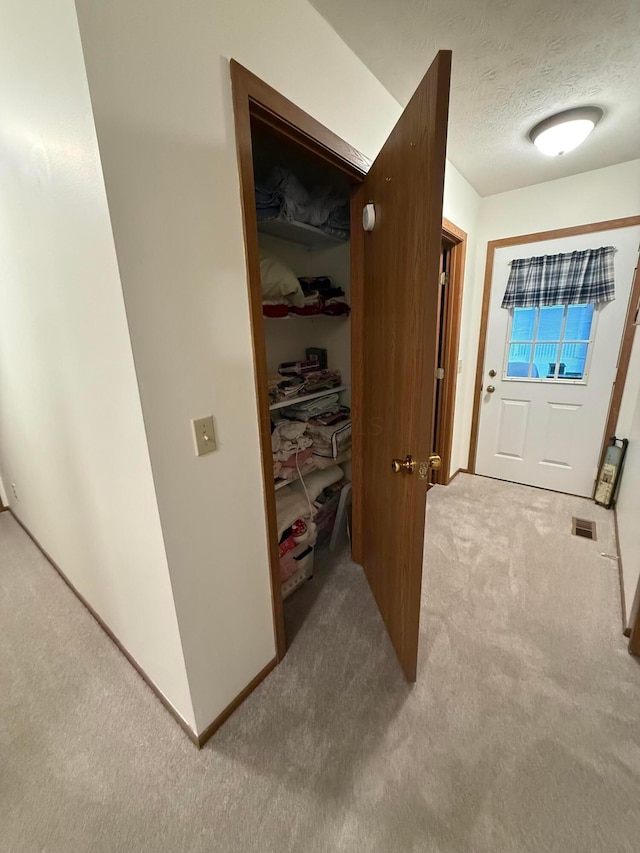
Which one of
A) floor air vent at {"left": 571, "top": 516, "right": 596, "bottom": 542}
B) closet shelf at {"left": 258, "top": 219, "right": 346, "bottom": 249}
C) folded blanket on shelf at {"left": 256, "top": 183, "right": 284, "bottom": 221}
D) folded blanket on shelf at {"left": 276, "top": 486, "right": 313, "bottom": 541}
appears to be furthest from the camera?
floor air vent at {"left": 571, "top": 516, "right": 596, "bottom": 542}

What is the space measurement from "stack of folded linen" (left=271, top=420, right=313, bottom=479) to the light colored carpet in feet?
2.25

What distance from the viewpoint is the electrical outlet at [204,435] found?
3.03 feet

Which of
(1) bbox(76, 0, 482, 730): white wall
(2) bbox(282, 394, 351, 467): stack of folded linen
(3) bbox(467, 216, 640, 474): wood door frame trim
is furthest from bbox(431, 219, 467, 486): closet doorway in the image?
(1) bbox(76, 0, 482, 730): white wall

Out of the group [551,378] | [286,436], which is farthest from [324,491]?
[551,378]

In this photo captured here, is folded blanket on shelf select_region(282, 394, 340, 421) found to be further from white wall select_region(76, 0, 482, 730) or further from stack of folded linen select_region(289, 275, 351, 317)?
white wall select_region(76, 0, 482, 730)

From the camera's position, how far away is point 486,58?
4.26 feet

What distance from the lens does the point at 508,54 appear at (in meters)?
1.28

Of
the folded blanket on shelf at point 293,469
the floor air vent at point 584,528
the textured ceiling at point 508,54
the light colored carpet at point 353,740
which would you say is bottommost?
the light colored carpet at point 353,740

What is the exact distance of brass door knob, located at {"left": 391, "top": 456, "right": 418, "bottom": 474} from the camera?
1097mm

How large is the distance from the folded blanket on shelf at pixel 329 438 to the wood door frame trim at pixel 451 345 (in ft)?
3.97

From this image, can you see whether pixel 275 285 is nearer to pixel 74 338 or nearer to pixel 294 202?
pixel 294 202

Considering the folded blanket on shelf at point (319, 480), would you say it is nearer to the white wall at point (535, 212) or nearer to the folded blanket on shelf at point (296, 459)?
the folded blanket on shelf at point (296, 459)

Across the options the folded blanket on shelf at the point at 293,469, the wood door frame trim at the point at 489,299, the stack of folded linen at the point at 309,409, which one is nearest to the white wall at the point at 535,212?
the wood door frame trim at the point at 489,299

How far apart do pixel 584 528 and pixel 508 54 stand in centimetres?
258
